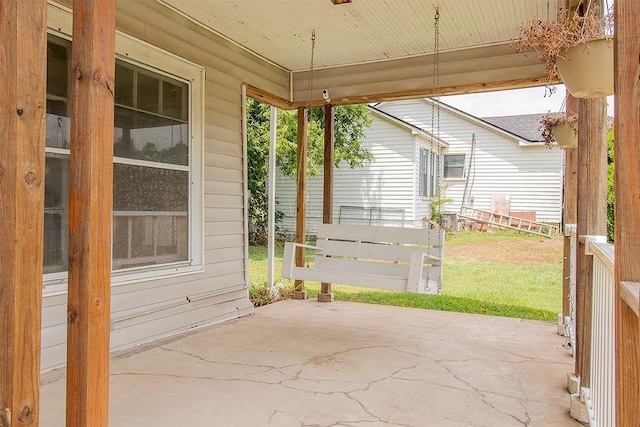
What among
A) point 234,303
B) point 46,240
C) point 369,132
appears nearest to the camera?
point 46,240

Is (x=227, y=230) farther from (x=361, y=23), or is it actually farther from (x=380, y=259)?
(x=361, y=23)

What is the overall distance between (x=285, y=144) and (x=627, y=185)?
8.95 meters

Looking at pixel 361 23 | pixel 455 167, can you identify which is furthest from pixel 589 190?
pixel 455 167

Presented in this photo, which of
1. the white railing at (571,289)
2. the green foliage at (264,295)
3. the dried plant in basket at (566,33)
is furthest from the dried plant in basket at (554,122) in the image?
the green foliage at (264,295)

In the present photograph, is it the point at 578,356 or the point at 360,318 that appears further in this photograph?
the point at 360,318

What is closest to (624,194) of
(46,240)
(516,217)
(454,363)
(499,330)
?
(454,363)

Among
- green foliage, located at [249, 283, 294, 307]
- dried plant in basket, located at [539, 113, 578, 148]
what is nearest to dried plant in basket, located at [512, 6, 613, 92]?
dried plant in basket, located at [539, 113, 578, 148]

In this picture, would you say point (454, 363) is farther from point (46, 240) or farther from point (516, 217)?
point (516, 217)

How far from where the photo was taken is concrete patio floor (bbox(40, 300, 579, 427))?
2338 millimetres

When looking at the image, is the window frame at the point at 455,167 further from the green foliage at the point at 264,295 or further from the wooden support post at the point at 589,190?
the wooden support post at the point at 589,190

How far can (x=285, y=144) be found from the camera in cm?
973

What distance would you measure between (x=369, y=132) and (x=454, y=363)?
919cm

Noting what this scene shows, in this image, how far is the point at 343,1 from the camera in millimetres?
3535

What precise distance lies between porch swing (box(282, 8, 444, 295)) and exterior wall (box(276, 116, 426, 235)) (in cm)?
675
